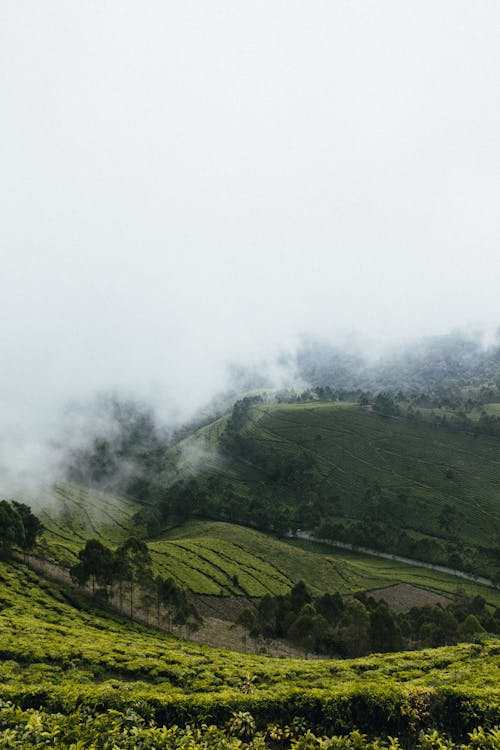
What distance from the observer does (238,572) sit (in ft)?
407

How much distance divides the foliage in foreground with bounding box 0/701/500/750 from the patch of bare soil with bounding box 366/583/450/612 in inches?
4930

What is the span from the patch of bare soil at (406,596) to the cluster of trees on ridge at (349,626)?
29490 millimetres

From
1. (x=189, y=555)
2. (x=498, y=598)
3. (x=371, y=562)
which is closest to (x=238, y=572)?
Answer: (x=189, y=555)

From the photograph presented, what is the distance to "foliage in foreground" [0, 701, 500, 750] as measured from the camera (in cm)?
1429

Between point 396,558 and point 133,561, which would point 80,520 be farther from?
point 396,558

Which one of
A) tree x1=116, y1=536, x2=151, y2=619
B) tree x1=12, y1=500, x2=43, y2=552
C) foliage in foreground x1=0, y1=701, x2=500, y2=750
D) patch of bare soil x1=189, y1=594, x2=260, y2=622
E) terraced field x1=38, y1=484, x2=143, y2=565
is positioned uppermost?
foliage in foreground x1=0, y1=701, x2=500, y2=750

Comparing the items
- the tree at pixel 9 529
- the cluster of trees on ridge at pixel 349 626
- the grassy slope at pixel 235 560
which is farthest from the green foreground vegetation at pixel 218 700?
the grassy slope at pixel 235 560

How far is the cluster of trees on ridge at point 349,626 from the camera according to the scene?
251 ft

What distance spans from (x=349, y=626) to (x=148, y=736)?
80185mm

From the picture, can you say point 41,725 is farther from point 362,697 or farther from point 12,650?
point 12,650

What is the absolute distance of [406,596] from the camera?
13075cm

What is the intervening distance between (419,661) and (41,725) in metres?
30.6

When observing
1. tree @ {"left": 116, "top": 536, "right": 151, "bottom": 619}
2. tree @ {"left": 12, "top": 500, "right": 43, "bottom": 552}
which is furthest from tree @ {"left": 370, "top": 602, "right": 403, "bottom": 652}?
tree @ {"left": 12, "top": 500, "right": 43, "bottom": 552}

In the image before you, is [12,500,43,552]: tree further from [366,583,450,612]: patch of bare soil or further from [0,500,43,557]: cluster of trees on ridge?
[366,583,450,612]: patch of bare soil
